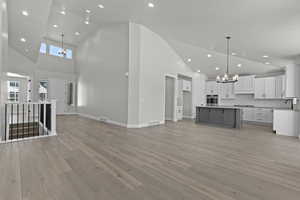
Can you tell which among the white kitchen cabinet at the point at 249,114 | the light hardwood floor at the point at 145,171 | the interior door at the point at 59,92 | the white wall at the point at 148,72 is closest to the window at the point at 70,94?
the interior door at the point at 59,92

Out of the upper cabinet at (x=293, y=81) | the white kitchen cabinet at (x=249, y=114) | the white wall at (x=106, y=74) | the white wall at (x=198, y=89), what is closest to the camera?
the upper cabinet at (x=293, y=81)

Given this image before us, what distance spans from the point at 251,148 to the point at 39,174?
4.14 metres

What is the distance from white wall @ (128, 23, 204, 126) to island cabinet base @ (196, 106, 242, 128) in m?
2.15

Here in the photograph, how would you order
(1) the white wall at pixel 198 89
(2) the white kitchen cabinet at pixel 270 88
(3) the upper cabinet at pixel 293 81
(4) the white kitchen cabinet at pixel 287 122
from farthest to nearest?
(1) the white wall at pixel 198 89
(2) the white kitchen cabinet at pixel 270 88
(3) the upper cabinet at pixel 293 81
(4) the white kitchen cabinet at pixel 287 122

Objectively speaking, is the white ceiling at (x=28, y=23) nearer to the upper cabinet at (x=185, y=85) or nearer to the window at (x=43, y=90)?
the window at (x=43, y=90)

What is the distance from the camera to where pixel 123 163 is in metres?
2.41

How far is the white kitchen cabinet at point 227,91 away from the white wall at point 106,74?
647 centimetres

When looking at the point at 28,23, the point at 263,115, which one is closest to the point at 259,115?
the point at 263,115

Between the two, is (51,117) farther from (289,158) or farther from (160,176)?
(289,158)

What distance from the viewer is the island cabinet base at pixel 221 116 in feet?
19.9

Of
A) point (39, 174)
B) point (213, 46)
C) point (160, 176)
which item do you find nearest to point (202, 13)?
point (213, 46)

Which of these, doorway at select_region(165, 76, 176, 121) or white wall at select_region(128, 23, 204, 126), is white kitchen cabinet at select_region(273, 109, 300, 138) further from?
white wall at select_region(128, 23, 204, 126)

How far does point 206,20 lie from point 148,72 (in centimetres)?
264

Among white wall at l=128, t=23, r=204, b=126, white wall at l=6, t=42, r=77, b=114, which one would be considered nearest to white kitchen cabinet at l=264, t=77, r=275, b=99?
white wall at l=128, t=23, r=204, b=126
